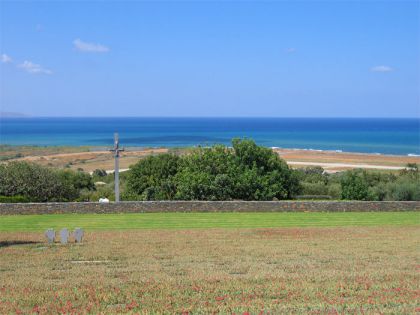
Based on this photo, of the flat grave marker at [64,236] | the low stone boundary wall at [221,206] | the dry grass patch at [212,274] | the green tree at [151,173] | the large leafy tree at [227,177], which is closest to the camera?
the dry grass patch at [212,274]

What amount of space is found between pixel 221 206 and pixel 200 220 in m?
3.30

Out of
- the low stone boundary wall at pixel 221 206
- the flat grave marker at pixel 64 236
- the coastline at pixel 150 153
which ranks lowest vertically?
the coastline at pixel 150 153

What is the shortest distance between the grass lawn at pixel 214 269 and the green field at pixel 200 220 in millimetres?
231

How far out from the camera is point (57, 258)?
15680 mm

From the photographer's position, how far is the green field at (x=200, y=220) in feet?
85.7

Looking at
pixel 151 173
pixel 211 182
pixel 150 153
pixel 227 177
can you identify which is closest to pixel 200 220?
pixel 211 182

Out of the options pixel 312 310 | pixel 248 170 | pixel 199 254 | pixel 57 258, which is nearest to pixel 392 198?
pixel 248 170

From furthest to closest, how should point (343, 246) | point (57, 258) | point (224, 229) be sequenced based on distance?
1. point (224, 229)
2. point (343, 246)
3. point (57, 258)

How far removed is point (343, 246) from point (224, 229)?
7101mm

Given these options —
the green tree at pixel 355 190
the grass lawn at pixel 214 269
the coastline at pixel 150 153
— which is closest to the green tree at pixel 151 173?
the green tree at pixel 355 190

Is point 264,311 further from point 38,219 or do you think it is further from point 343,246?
point 38,219

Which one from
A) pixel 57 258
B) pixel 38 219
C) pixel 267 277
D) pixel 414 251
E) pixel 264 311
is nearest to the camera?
pixel 264 311

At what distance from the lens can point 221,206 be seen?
3106cm

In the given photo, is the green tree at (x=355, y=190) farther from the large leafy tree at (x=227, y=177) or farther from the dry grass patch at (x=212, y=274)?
the dry grass patch at (x=212, y=274)
